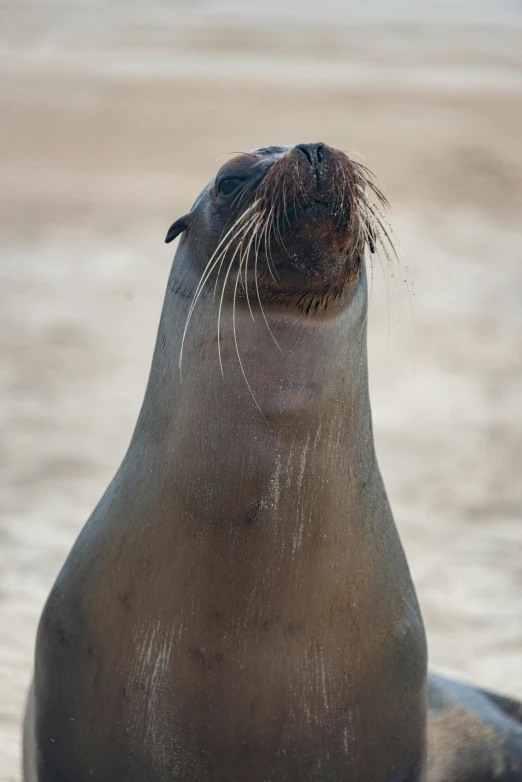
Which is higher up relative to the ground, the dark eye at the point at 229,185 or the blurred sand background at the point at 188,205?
the blurred sand background at the point at 188,205

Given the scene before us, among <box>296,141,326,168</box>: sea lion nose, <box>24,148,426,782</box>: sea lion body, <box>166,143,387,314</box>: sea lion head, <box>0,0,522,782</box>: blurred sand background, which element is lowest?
<box>24,148,426,782</box>: sea lion body

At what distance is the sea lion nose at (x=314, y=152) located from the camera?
239 cm

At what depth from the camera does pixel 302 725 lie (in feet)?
7.91

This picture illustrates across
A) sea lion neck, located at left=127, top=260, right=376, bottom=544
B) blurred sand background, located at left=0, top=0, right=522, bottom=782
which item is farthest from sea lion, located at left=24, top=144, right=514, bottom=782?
blurred sand background, located at left=0, top=0, right=522, bottom=782

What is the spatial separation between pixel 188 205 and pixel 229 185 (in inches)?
415

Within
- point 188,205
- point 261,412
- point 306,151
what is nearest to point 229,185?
point 306,151

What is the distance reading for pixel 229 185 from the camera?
2584 mm

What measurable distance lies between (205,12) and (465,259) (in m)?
18.0

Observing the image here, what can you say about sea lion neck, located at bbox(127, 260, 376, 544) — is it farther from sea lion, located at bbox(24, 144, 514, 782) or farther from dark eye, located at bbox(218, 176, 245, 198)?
dark eye, located at bbox(218, 176, 245, 198)

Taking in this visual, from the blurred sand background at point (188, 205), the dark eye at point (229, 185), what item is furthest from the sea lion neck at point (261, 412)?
the blurred sand background at point (188, 205)

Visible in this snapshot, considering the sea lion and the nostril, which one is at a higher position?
the nostril

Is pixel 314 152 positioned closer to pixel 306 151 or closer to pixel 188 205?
pixel 306 151

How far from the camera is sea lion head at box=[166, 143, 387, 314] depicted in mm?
2373

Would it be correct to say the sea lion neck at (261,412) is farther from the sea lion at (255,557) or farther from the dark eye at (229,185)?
the dark eye at (229,185)
